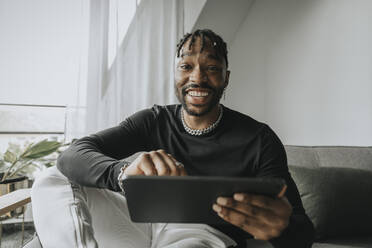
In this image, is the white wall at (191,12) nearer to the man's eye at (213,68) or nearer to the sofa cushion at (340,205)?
the man's eye at (213,68)

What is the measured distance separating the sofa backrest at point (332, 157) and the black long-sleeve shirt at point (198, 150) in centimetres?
46

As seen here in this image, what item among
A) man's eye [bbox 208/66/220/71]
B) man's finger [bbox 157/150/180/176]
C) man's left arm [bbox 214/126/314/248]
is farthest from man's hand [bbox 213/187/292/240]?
man's eye [bbox 208/66/220/71]

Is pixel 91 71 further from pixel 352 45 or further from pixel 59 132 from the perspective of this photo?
pixel 352 45

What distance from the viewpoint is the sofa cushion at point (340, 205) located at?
1055mm

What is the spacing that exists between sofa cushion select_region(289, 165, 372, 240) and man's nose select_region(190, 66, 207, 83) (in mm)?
662

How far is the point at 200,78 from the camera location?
0.96 metres

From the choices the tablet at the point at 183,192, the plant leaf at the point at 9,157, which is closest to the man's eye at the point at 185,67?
the tablet at the point at 183,192

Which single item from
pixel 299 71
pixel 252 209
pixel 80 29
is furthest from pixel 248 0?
pixel 252 209

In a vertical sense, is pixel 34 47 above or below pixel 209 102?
above

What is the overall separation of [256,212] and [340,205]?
722mm

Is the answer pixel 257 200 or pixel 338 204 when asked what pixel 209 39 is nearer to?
pixel 257 200

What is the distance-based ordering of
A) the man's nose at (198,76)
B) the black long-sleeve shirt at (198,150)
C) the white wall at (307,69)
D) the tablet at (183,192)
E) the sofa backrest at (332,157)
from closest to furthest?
the tablet at (183,192), the black long-sleeve shirt at (198,150), the man's nose at (198,76), the sofa backrest at (332,157), the white wall at (307,69)

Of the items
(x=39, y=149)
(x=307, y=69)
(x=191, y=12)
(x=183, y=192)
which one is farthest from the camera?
(x=191, y=12)

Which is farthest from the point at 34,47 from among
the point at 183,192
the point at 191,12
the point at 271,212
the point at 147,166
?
the point at 271,212
